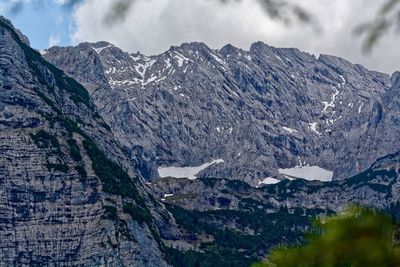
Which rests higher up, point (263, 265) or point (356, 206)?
point (356, 206)

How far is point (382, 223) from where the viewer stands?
4859 millimetres

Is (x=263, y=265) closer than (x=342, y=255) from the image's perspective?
No

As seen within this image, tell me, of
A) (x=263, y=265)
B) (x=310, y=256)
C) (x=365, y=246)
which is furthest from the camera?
(x=263, y=265)

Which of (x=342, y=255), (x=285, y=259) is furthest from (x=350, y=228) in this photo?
(x=285, y=259)

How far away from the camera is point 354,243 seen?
4.82 meters

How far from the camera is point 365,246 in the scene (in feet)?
15.5

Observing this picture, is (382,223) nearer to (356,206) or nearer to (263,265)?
(356,206)

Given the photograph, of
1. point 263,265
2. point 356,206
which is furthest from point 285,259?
point 356,206

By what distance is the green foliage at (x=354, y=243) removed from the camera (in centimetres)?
471

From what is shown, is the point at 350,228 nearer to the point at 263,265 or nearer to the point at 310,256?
the point at 310,256

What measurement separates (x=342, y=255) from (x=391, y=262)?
0.32 metres

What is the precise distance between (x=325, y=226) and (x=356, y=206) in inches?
11.4

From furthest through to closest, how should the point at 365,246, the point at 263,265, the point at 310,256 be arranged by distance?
the point at 263,265
the point at 310,256
the point at 365,246

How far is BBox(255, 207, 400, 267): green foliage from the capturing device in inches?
185
